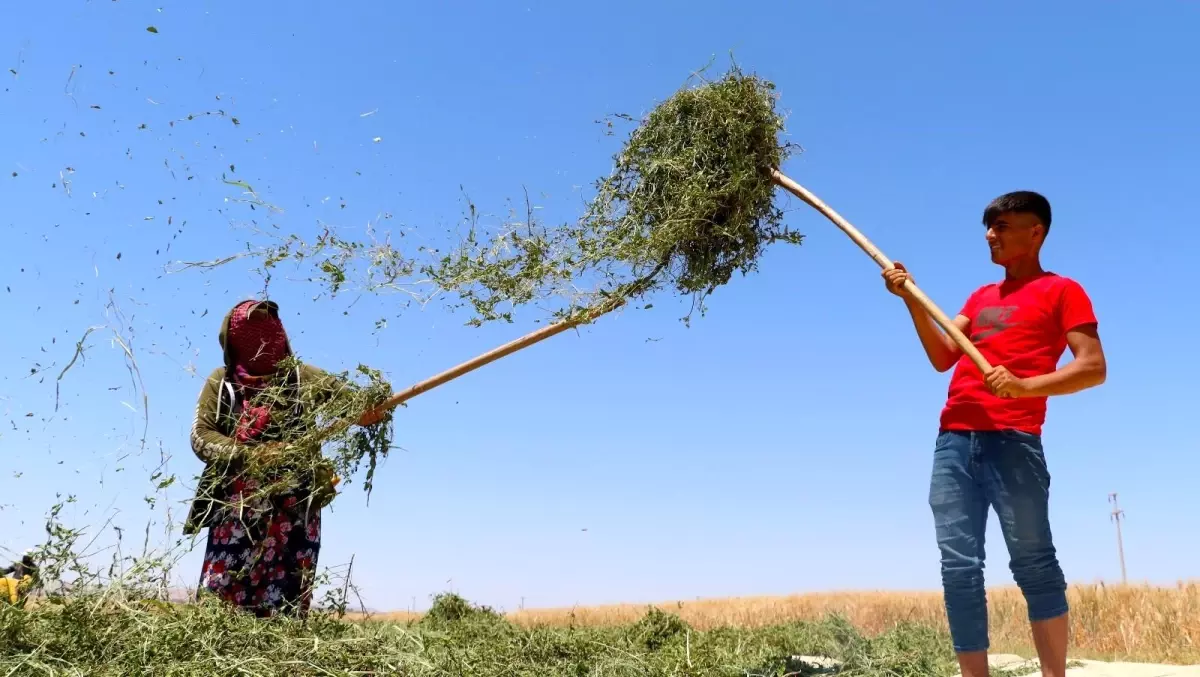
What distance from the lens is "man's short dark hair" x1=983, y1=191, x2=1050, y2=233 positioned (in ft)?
13.2

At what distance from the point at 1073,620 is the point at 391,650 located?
687 cm

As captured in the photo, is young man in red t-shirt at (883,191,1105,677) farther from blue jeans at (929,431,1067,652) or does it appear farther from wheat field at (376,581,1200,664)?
wheat field at (376,581,1200,664)

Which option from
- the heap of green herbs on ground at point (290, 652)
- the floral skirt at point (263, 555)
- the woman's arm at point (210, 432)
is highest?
the woman's arm at point (210, 432)

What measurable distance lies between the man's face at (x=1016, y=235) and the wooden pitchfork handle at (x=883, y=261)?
1.27 ft

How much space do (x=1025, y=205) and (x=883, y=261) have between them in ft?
2.21

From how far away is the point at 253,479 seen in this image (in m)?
4.74

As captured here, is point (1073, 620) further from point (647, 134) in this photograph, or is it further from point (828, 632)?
point (647, 134)

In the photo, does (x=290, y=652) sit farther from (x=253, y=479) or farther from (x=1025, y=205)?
(x=1025, y=205)

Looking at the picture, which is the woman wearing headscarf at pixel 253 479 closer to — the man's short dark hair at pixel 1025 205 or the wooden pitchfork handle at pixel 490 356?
the wooden pitchfork handle at pixel 490 356

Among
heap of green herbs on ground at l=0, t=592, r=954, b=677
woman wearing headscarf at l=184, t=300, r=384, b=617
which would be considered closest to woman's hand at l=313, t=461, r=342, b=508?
woman wearing headscarf at l=184, t=300, r=384, b=617

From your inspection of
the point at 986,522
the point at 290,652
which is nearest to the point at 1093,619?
the point at 986,522

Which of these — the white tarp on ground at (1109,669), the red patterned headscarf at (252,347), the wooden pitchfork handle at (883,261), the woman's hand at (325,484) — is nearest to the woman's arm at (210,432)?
the red patterned headscarf at (252,347)

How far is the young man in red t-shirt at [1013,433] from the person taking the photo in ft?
12.1

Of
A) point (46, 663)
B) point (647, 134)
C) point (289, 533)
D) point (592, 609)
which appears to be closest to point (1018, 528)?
point (647, 134)
